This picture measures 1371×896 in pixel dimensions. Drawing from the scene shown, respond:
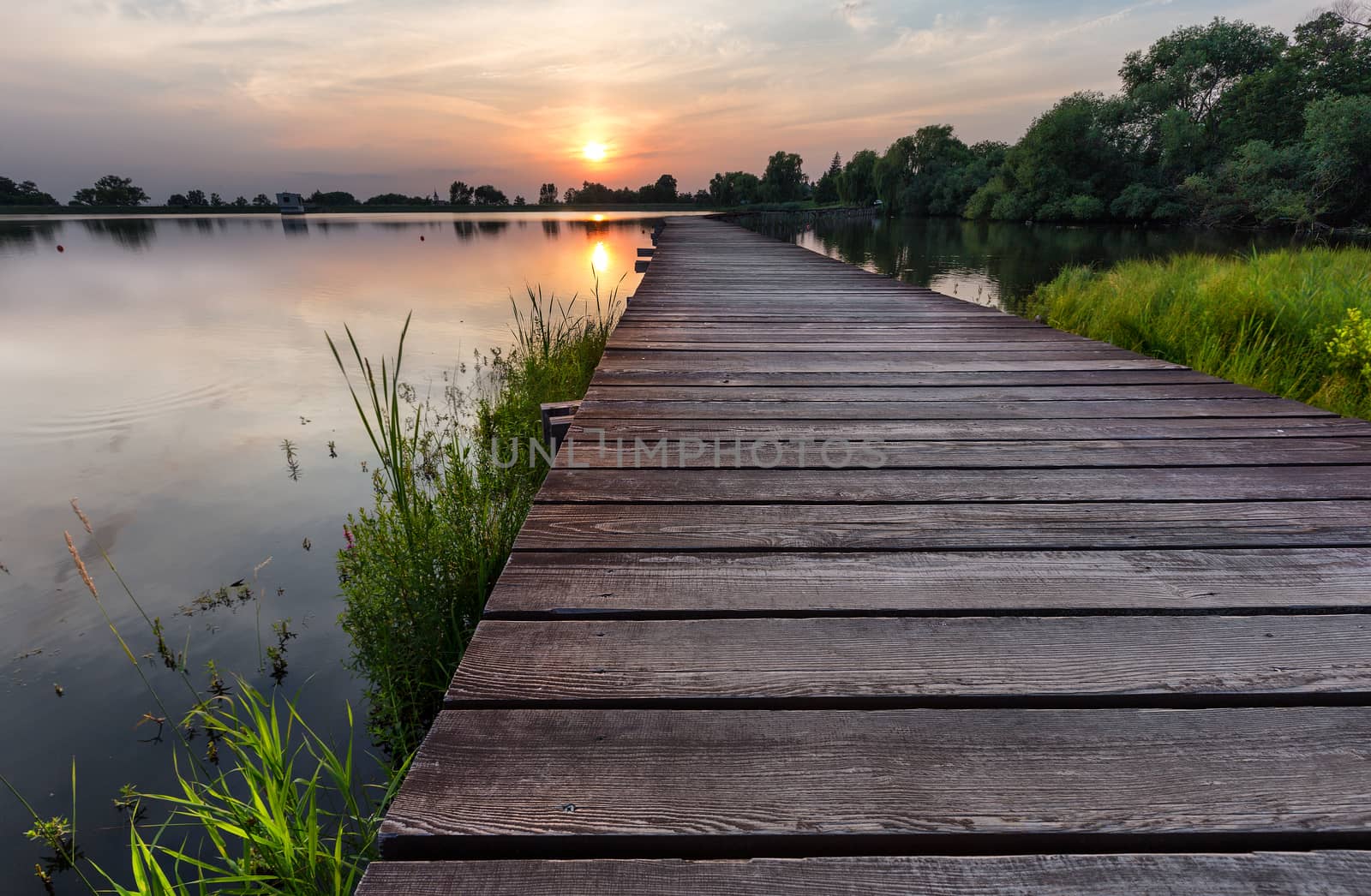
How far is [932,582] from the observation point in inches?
53.8

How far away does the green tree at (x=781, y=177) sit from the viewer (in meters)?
86.9

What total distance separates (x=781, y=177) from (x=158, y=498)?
93.0m

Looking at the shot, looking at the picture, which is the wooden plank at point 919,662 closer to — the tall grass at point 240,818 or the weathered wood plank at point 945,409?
the tall grass at point 240,818

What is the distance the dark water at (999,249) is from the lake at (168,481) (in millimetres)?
350

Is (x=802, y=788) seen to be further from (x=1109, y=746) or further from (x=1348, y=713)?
(x=1348, y=713)

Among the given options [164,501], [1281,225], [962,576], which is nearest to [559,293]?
[164,501]

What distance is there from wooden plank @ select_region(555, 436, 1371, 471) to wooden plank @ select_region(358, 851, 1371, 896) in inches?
50.1

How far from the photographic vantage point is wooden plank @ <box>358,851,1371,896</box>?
2.52 ft

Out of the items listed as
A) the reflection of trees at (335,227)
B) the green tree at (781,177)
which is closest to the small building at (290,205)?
the reflection of trees at (335,227)

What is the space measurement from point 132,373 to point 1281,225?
3849 centimetres

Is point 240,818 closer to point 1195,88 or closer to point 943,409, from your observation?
point 943,409

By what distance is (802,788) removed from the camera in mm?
888

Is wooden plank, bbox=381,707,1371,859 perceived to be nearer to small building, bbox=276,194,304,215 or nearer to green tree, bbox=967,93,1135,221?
green tree, bbox=967,93,1135,221

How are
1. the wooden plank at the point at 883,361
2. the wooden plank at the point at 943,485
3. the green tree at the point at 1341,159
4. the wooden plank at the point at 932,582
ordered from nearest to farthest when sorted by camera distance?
the wooden plank at the point at 932,582 → the wooden plank at the point at 943,485 → the wooden plank at the point at 883,361 → the green tree at the point at 1341,159
